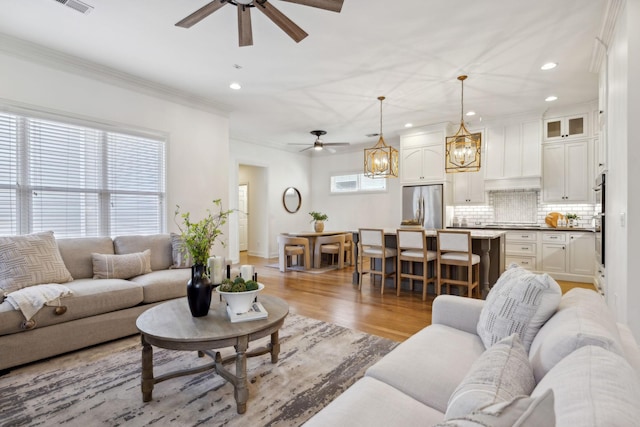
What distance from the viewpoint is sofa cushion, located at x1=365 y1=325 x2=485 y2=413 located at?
1.28 metres

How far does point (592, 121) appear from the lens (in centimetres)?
510

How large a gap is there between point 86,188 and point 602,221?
5799mm

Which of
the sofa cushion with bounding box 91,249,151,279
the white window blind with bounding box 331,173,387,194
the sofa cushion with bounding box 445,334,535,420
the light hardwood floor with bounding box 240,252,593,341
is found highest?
the white window blind with bounding box 331,173,387,194

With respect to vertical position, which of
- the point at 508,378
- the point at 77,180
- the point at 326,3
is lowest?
the point at 508,378

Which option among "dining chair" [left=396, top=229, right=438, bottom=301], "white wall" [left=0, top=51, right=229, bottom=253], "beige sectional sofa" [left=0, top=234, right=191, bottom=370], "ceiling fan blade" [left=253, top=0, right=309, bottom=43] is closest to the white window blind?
"dining chair" [left=396, top=229, right=438, bottom=301]

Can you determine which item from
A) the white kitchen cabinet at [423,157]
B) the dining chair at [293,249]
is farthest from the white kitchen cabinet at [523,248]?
the dining chair at [293,249]

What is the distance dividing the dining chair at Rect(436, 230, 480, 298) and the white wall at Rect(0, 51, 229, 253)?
3.32 m

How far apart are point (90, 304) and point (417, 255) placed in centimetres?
360

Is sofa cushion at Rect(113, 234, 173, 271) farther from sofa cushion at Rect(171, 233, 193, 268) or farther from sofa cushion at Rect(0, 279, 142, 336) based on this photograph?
sofa cushion at Rect(0, 279, 142, 336)

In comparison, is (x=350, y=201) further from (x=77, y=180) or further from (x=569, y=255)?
(x=77, y=180)

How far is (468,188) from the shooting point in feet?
20.7

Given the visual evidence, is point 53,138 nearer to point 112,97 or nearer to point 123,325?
point 112,97

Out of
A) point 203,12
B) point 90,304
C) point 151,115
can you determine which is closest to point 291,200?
point 151,115

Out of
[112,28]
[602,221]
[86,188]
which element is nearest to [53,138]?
[86,188]
